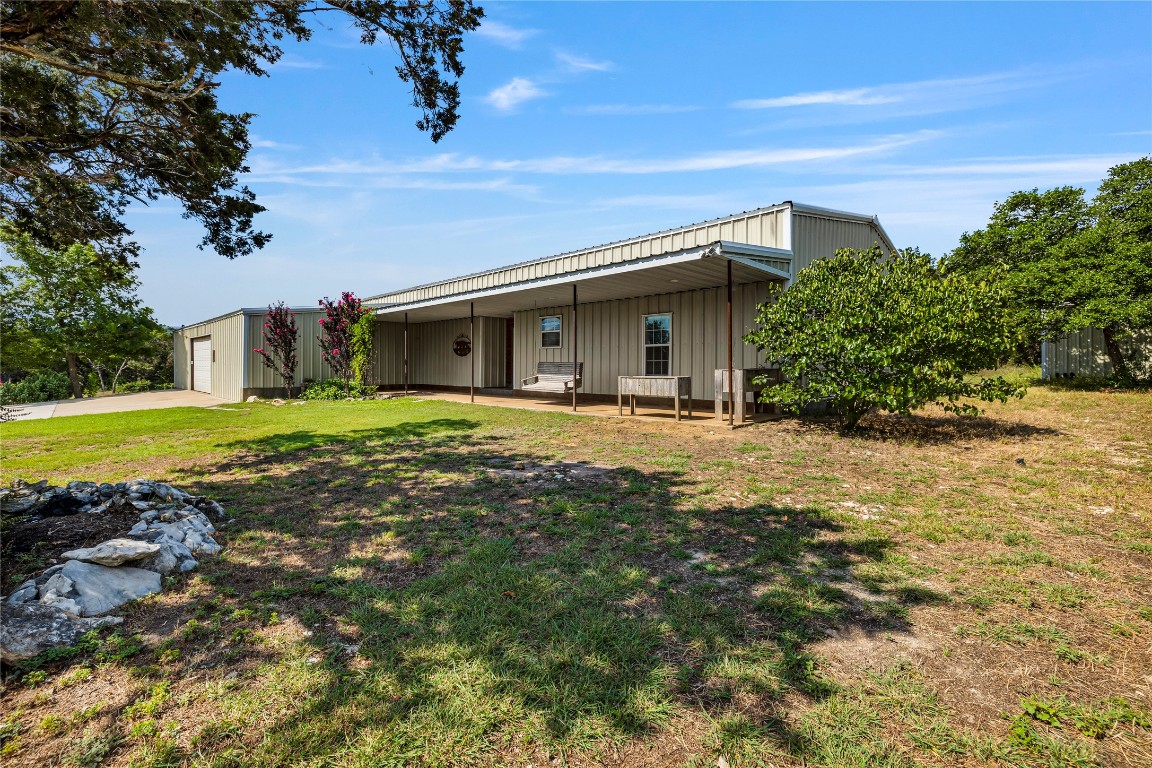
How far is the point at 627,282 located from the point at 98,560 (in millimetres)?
8557

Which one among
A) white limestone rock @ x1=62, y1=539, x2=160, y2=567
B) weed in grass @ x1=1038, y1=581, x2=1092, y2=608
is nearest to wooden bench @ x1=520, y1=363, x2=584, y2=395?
white limestone rock @ x1=62, y1=539, x2=160, y2=567

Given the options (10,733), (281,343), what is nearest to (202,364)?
(281,343)

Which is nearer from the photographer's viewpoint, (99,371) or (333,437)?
(333,437)

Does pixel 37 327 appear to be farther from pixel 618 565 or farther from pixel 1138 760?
pixel 1138 760

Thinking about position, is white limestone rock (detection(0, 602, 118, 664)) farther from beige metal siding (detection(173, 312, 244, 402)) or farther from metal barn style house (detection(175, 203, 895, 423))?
beige metal siding (detection(173, 312, 244, 402))

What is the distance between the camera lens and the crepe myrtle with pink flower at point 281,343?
15.0 metres

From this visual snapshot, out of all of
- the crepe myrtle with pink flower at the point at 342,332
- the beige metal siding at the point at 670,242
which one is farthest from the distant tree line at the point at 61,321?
the beige metal siding at the point at 670,242

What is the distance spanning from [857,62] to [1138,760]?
29.5 feet

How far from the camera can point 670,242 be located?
10727mm

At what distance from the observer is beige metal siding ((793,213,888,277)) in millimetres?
9375

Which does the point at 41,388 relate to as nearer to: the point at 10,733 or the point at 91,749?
the point at 10,733

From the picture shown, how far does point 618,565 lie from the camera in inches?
126

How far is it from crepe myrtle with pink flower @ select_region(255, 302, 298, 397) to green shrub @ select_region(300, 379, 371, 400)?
0.62 metres

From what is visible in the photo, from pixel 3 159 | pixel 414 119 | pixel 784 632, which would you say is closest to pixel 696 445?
pixel 784 632
